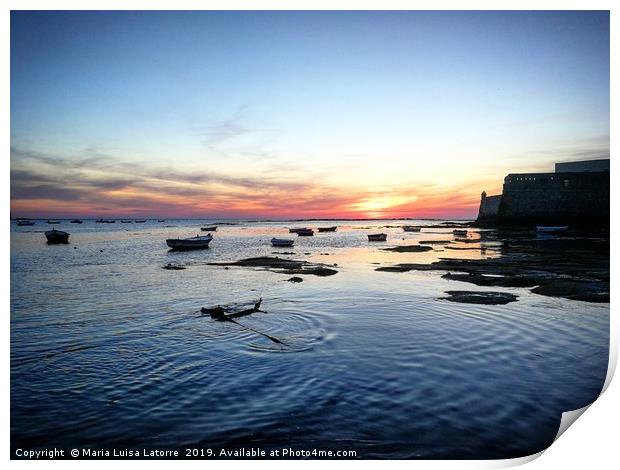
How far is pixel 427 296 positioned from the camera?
47.6 ft

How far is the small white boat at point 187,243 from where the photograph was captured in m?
40.0

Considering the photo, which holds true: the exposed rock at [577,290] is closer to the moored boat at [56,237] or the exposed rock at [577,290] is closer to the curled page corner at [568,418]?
the curled page corner at [568,418]

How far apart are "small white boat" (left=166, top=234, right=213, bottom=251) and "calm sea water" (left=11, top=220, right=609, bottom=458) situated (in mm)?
26434

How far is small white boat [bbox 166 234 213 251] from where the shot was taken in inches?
1576

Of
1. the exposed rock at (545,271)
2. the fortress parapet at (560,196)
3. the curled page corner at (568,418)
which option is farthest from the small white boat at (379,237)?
the curled page corner at (568,418)

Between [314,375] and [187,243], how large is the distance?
36.8m

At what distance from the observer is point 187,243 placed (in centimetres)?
4103

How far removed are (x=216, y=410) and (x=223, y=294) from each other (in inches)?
434

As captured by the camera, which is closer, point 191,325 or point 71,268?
point 191,325

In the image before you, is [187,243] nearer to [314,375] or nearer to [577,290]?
[577,290]

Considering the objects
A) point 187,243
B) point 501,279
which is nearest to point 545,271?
point 501,279

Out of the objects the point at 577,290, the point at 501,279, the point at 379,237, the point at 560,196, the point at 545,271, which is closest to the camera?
the point at 577,290
